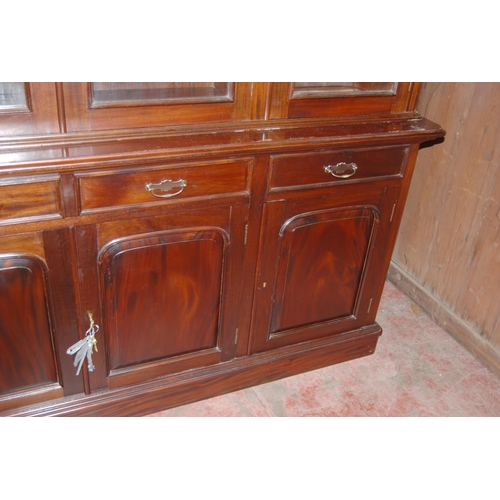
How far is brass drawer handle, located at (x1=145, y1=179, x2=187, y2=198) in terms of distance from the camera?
1.48 m

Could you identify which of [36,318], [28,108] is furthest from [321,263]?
[28,108]

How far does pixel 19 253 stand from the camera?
144 centimetres

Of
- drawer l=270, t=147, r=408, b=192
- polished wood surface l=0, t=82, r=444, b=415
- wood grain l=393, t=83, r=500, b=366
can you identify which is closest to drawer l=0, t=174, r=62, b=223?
polished wood surface l=0, t=82, r=444, b=415

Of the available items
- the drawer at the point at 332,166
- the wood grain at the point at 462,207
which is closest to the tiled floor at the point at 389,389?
the wood grain at the point at 462,207

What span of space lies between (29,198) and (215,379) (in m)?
0.94

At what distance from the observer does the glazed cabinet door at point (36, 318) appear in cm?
145

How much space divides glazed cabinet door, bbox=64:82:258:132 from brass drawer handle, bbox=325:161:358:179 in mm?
312

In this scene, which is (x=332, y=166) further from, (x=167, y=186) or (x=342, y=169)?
(x=167, y=186)

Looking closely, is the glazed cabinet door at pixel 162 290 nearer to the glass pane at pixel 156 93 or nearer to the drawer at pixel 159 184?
the drawer at pixel 159 184

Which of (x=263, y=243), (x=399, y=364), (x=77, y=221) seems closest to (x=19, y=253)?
(x=77, y=221)

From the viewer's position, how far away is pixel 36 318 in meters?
1.57

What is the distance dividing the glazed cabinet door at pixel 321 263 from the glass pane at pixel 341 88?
0.97 ft

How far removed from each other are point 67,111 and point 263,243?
708 millimetres
